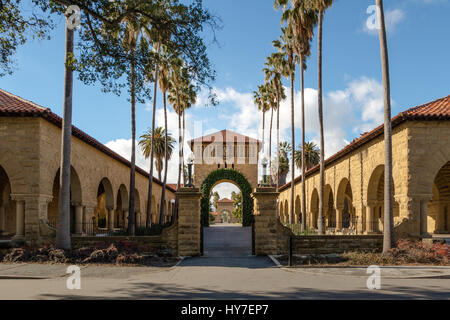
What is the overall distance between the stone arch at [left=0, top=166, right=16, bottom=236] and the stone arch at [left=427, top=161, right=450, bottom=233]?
25.2 m

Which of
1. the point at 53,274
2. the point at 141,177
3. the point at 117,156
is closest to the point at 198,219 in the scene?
the point at 53,274

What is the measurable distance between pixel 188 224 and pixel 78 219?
293 inches

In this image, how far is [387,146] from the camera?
1394 cm

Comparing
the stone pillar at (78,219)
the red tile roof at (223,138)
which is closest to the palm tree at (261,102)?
the red tile roof at (223,138)

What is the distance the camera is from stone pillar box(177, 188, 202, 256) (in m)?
15.0

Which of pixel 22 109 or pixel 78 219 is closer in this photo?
pixel 22 109

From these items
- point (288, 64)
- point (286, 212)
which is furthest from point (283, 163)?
point (288, 64)

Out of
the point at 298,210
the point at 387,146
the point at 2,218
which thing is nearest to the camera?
the point at 387,146

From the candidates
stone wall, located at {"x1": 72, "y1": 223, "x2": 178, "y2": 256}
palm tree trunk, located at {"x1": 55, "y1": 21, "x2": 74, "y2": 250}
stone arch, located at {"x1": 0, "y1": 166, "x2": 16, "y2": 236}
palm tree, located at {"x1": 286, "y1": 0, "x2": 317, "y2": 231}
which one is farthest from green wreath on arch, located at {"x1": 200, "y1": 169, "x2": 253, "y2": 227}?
palm tree trunk, located at {"x1": 55, "y1": 21, "x2": 74, "y2": 250}

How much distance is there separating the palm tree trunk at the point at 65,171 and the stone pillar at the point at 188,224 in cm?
416

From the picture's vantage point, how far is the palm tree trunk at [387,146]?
13789 mm

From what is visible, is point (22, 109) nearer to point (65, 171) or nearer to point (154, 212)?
point (65, 171)

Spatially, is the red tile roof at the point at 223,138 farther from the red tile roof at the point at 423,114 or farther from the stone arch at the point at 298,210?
the red tile roof at the point at 423,114
